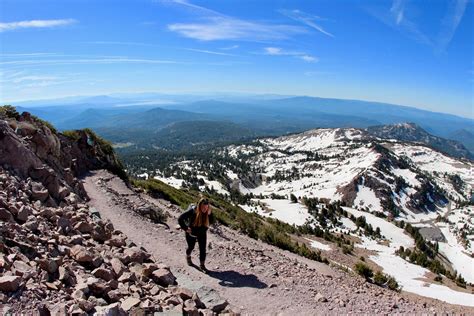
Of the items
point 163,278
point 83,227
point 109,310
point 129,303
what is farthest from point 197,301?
point 83,227

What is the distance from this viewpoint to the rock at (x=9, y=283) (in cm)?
612

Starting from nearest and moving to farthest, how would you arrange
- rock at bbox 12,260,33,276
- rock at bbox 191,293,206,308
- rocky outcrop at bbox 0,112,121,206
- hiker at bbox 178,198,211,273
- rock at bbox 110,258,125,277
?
rock at bbox 12,260,33,276 → rock at bbox 110,258,125,277 → rock at bbox 191,293,206,308 → hiker at bbox 178,198,211,273 → rocky outcrop at bbox 0,112,121,206

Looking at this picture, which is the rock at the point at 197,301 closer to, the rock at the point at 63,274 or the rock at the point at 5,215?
the rock at the point at 63,274

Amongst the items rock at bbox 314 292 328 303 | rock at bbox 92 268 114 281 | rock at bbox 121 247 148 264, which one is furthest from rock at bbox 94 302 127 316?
rock at bbox 314 292 328 303

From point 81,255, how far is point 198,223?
467 cm

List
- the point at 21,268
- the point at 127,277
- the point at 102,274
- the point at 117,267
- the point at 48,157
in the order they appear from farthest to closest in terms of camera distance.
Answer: the point at 48,157
the point at 117,267
the point at 127,277
the point at 102,274
the point at 21,268

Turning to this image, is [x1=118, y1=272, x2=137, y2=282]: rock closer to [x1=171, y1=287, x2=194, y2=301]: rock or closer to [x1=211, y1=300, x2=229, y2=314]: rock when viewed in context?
[x1=171, y1=287, x2=194, y2=301]: rock

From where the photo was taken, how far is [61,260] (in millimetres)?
8180

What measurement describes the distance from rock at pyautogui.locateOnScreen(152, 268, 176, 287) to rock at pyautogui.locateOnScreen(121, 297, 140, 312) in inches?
82.7

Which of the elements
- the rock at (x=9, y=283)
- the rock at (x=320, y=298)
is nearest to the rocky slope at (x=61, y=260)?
the rock at (x=9, y=283)

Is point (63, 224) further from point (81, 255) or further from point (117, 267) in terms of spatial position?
Result: point (117, 267)

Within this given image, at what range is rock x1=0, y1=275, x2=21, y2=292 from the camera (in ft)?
20.1

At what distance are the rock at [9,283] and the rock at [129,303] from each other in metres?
2.09

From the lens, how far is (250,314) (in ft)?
33.1
